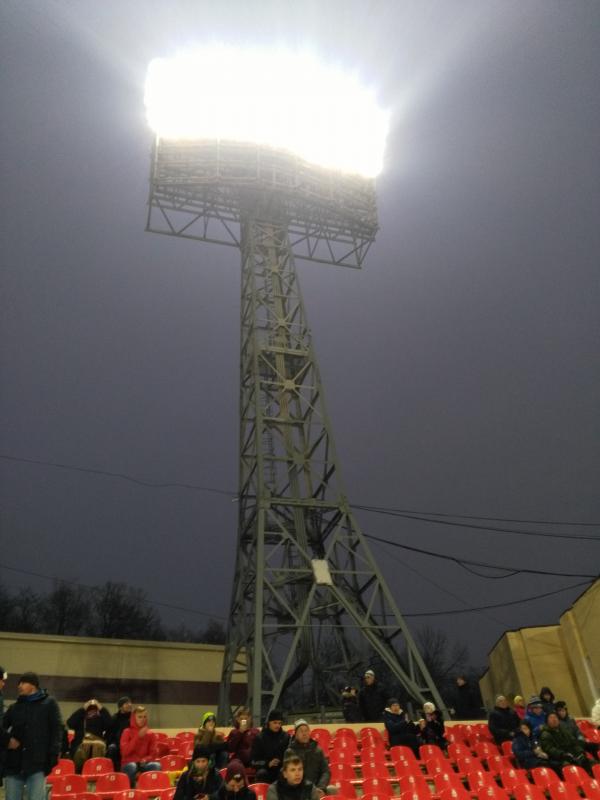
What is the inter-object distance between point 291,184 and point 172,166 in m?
3.52

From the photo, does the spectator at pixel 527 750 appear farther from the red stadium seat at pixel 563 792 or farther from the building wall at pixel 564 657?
the building wall at pixel 564 657

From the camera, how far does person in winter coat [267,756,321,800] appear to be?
14.5 ft

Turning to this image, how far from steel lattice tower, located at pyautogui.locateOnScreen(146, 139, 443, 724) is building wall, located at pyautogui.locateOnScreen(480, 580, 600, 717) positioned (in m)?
2.75

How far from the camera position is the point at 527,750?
24.3 ft

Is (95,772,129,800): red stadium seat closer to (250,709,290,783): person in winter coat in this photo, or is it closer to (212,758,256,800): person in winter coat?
(250,709,290,783): person in winter coat

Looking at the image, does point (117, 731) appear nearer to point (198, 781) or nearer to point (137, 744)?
point (137, 744)

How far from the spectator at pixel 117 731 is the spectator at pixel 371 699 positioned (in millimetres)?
3870

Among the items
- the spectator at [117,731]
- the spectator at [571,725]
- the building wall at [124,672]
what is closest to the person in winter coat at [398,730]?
the spectator at [571,725]

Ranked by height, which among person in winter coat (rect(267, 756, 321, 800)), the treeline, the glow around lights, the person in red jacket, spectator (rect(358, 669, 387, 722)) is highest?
the glow around lights

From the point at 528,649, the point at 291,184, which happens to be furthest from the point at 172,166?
Result: the point at 528,649

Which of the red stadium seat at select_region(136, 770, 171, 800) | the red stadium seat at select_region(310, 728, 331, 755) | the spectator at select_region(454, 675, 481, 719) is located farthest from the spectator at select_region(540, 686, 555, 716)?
the red stadium seat at select_region(136, 770, 171, 800)

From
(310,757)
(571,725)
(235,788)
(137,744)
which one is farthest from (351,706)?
(235,788)

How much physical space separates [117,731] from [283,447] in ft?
26.7

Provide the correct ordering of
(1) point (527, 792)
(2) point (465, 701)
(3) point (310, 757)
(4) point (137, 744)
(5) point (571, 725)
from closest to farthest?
(3) point (310, 757)
(1) point (527, 792)
(4) point (137, 744)
(5) point (571, 725)
(2) point (465, 701)
